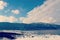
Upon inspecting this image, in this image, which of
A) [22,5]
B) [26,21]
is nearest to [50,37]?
[26,21]

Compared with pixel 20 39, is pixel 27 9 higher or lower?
higher

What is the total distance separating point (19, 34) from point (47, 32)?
1.50 feet

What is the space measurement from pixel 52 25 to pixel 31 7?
0.45m

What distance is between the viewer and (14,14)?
2.61 meters

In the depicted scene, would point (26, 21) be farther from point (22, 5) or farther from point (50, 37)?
point (50, 37)

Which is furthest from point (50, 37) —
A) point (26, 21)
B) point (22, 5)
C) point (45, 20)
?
point (22, 5)

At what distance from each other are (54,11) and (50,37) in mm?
429

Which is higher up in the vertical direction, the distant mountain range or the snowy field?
the distant mountain range

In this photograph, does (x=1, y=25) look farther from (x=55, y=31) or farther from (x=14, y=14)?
(x=55, y=31)

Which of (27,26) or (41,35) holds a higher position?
(27,26)

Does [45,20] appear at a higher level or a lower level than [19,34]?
higher

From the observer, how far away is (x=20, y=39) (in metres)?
2.54

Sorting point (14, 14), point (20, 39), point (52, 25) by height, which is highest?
point (14, 14)

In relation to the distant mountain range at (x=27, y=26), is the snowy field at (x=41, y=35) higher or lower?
lower
